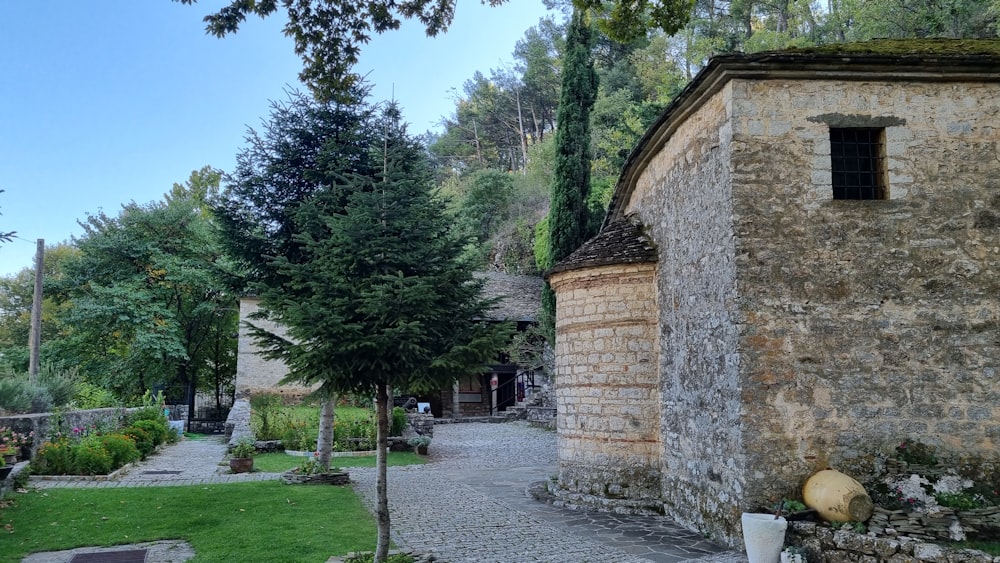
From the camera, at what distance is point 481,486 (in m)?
12.8

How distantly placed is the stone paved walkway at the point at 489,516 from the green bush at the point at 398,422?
1.51 metres

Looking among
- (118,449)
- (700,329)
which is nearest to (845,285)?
(700,329)

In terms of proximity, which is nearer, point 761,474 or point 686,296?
point 761,474

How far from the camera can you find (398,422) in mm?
19578

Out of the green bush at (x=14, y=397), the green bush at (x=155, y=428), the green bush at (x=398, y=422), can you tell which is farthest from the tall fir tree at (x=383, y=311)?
the green bush at (x=155, y=428)

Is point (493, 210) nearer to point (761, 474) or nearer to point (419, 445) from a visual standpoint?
point (419, 445)

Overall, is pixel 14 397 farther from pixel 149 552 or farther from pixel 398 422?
pixel 398 422

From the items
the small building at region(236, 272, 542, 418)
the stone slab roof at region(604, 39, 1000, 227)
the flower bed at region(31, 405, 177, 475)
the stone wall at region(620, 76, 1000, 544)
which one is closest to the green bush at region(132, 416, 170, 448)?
the flower bed at region(31, 405, 177, 475)

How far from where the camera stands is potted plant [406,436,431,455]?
17716 mm

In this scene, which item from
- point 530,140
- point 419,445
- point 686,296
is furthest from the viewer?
point 530,140

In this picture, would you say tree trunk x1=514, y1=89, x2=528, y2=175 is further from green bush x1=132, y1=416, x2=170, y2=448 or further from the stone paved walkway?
the stone paved walkway

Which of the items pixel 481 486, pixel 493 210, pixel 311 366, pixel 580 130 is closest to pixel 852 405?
pixel 311 366

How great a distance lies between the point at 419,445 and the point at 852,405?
1262 centimetres

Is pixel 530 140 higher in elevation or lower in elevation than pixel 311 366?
higher
